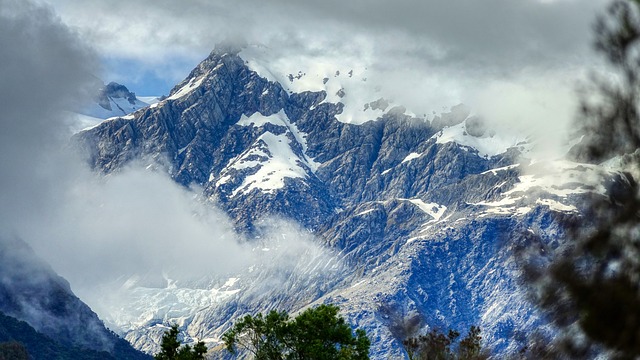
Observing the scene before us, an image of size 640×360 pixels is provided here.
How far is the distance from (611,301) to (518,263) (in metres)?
3.33

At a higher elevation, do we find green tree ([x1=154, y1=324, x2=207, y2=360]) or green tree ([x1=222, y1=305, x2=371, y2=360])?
green tree ([x1=154, y1=324, x2=207, y2=360])

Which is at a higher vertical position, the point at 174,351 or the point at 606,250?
the point at 174,351

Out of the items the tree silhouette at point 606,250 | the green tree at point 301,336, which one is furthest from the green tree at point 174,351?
the tree silhouette at point 606,250

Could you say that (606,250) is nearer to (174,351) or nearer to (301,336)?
(301,336)

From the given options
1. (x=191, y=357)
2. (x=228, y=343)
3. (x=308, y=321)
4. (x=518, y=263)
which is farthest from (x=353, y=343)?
(x=518, y=263)

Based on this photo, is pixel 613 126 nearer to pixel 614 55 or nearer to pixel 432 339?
pixel 614 55

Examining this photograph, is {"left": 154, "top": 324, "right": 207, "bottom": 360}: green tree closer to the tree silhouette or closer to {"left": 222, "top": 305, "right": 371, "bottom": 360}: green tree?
{"left": 222, "top": 305, "right": 371, "bottom": 360}: green tree

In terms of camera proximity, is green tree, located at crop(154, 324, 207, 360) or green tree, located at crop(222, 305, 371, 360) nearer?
green tree, located at crop(222, 305, 371, 360)

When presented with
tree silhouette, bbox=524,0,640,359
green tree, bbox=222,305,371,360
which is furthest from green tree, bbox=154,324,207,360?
tree silhouette, bbox=524,0,640,359

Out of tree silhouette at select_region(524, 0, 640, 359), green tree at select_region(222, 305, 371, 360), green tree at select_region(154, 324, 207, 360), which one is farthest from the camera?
green tree at select_region(154, 324, 207, 360)

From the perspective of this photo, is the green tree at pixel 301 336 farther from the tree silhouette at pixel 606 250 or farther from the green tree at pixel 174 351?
the tree silhouette at pixel 606 250

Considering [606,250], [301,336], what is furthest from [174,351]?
[606,250]

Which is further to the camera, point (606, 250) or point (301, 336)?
point (301, 336)

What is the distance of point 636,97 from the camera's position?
20531 millimetres
